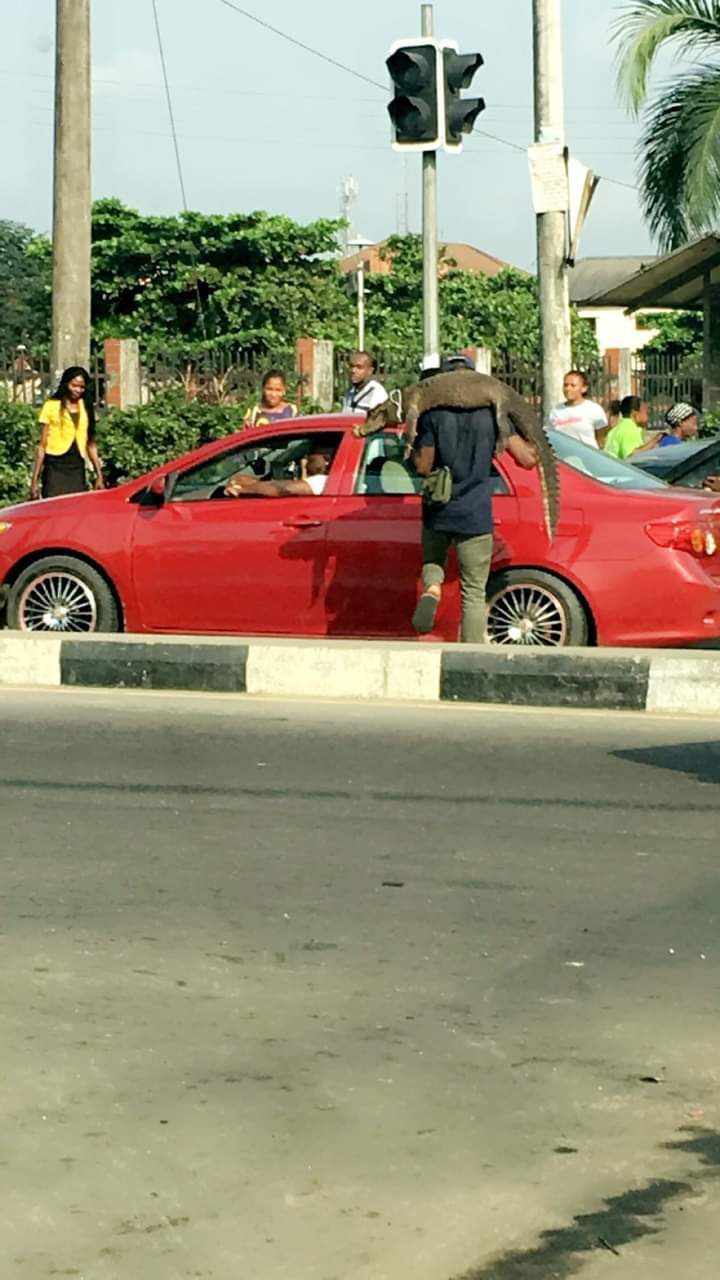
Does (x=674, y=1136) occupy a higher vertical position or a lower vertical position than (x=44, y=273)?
lower

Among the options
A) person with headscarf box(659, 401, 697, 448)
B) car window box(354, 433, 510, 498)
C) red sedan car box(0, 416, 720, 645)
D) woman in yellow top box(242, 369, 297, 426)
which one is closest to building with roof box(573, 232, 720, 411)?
person with headscarf box(659, 401, 697, 448)

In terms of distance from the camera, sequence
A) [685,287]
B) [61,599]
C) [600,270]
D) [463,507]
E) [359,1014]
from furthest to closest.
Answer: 1. [600,270]
2. [685,287]
3. [61,599]
4. [463,507]
5. [359,1014]

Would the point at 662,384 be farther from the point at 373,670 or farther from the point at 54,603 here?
the point at 373,670

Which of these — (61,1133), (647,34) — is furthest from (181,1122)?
(647,34)

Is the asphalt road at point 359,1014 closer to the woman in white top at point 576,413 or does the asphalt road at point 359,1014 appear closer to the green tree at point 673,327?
the woman in white top at point 576,413

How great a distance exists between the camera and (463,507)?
10.8 metres

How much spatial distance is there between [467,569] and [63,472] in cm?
515

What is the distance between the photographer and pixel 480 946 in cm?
588

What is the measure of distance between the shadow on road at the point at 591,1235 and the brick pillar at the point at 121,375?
17808 millimetres

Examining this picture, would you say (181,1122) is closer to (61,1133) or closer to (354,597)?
(61,1133)

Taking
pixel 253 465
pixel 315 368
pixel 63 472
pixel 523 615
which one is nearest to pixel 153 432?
pixel 315 368

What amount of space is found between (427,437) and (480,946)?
545 cm

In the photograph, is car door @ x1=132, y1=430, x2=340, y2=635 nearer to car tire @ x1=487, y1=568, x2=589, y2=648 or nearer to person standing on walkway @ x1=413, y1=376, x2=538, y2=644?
person standing on walkway @ x1=413, y1=376, x2=538, y2=644

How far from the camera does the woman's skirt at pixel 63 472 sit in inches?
605
